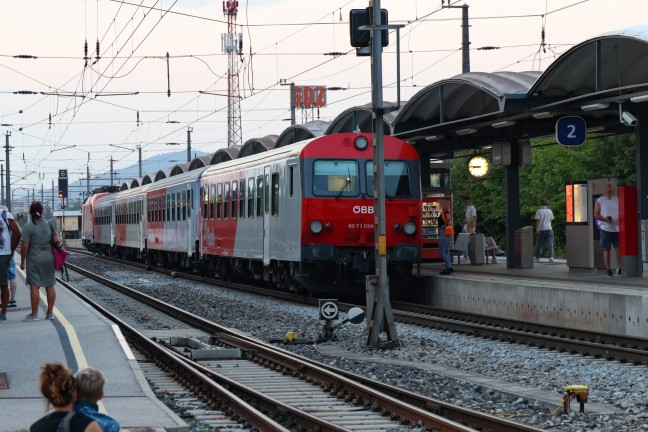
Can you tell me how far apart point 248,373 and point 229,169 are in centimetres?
1623

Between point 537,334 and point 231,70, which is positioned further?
point 231,70

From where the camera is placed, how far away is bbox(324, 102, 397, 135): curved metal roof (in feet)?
89.6

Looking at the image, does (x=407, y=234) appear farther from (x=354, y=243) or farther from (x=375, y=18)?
(x=375, y=18)

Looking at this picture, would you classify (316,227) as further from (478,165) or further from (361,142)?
(478,165)

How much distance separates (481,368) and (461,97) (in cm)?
1219

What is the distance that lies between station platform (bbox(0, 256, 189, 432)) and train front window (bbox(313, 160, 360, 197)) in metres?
5.86

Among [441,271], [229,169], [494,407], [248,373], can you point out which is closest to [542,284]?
[441,271]

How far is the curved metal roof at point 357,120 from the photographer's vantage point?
27295 mm

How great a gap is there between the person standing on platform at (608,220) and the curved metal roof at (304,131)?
13.5 m

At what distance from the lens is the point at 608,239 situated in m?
20.3

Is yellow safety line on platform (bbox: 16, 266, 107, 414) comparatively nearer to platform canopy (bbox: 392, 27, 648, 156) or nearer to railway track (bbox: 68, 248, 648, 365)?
railway track (bbox: 68, 248, 648, 365)

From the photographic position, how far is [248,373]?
1341 cm

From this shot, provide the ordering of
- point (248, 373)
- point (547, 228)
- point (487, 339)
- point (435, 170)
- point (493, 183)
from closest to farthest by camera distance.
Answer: point (248, 373)
point (487, 339)
point (547, 228)
point (435, 170)
point (493, 183)

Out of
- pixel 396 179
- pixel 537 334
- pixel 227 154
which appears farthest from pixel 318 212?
pixel 227 154
